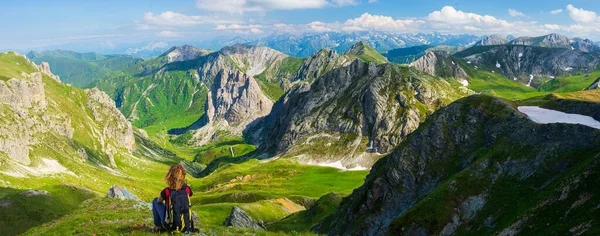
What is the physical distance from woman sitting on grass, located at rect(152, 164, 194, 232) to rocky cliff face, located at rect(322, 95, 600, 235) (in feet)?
97.4

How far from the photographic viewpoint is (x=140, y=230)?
75.2ft

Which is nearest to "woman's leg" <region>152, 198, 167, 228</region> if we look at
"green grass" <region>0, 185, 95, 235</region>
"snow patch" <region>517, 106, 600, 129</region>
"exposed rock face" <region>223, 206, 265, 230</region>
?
"exposed rock face" <region>223, 206, 265, 230</region>

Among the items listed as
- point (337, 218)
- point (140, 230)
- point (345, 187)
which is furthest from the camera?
point (345, 187)

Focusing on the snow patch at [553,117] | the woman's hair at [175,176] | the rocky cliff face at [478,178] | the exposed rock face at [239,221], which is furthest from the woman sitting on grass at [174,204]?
the snow patch at [553,117]

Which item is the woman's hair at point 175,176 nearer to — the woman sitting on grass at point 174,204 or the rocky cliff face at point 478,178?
the woman sitting on grass at point 174,204

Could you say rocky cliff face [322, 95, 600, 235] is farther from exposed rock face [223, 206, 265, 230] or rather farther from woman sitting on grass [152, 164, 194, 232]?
woman sitting on grass [152, 164, 194, 232]

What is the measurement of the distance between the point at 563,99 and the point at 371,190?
43.9 metres

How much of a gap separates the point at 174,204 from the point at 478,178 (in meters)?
46.3

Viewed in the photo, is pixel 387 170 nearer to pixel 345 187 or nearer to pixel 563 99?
pixel 563 99

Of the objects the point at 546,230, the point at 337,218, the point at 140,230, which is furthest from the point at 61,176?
the point at 546,230

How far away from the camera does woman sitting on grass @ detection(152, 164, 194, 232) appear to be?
1966 centimetres

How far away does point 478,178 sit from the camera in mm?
51438

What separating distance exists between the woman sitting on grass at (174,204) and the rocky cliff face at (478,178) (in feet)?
97.4

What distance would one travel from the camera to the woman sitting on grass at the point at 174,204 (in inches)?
774
